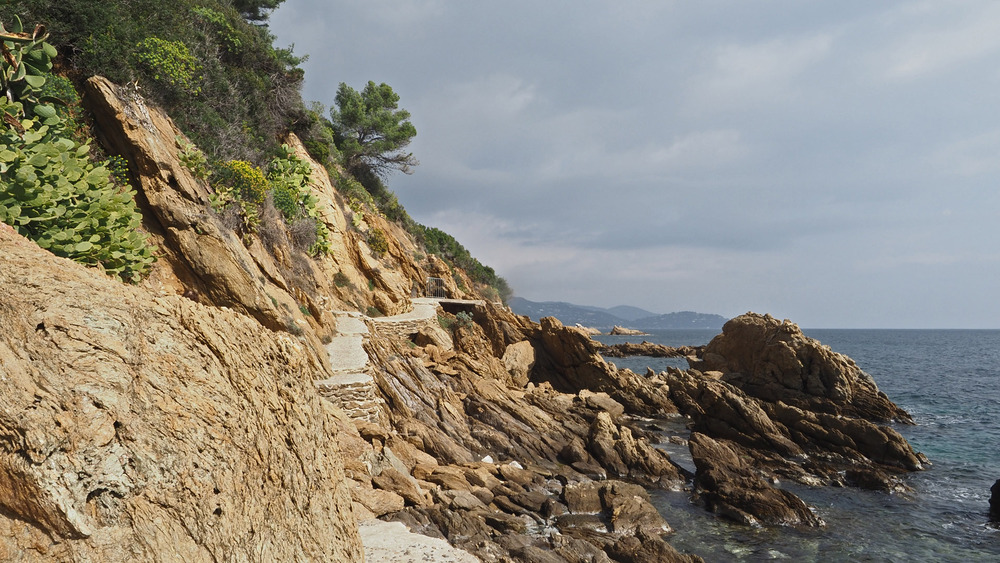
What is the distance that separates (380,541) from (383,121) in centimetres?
3955

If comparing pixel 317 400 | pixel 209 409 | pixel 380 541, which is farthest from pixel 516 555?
pixel 209 409

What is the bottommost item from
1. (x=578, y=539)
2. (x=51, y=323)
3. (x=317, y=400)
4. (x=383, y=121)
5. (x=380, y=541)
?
(x=578, y=539)

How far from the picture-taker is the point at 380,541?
855 cm

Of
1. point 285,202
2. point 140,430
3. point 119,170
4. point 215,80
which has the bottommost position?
point 140,430

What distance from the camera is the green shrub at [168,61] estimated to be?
50.8 feet

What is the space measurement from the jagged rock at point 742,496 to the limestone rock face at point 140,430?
13017mm

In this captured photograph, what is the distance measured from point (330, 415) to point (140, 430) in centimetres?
482

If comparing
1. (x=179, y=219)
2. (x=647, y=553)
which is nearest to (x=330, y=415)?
(x=647, y=553)

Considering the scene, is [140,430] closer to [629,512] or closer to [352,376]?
[352,376]

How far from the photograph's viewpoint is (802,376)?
1202 inches

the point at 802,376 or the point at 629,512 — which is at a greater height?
the point at 802,376

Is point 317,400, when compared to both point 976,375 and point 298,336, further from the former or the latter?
point 976,375

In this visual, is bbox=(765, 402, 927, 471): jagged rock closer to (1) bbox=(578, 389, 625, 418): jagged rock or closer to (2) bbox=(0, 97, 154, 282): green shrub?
(1) bbox=(578, 389, 625, 418): jagged rock

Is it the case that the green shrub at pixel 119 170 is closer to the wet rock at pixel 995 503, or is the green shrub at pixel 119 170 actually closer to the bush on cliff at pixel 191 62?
the bush on cliff at pixel 191 62
